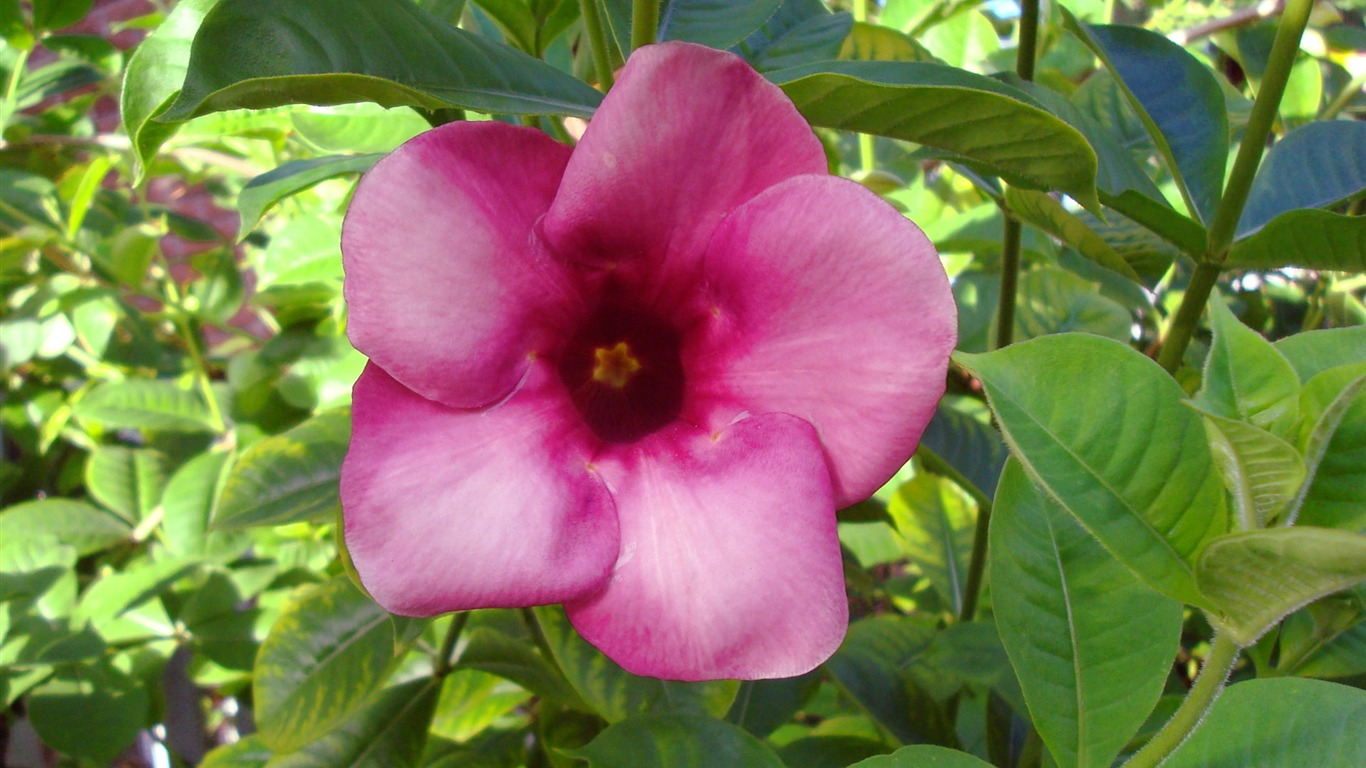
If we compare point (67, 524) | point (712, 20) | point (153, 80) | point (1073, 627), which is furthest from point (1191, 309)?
point (67, 524)

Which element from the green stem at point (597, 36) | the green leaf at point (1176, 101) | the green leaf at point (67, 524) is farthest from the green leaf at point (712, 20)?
the green leaf at point (67, 524)

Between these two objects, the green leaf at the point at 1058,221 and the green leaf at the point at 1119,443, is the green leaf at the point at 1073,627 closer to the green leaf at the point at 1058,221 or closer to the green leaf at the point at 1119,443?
the green leaf at the point at 1119,443

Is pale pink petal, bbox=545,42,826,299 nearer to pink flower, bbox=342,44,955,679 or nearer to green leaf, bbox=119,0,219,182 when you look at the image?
pink flower, bbox=342,44,955,679

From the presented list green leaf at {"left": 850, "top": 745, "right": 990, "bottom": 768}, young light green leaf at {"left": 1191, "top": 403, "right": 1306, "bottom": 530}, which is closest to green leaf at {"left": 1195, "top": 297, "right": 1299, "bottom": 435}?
young light green leaf at {"left": 1191, "top": 403, "right": 1306, "bottom": 530}

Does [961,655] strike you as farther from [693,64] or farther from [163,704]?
[163,704]

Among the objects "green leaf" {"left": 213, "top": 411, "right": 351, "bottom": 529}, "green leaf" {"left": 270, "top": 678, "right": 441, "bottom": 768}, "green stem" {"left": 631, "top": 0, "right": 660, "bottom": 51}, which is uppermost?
"green stem" {"left": 631, "top": 0, "right": 660, "bottom": 51}

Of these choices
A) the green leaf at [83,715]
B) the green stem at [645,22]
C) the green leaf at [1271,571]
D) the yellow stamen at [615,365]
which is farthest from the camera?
the green leaf at [83,715]
